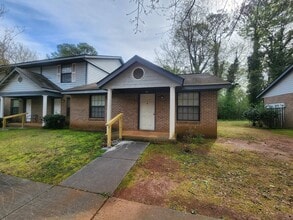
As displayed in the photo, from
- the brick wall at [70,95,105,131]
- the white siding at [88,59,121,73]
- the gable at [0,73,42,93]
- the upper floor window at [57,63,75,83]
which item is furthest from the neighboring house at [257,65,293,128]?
the gable at [0,73,42,93]

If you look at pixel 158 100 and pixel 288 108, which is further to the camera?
pixel 288 108

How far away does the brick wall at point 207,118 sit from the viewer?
32.2ft

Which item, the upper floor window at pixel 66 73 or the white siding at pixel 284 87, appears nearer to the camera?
the white siding at pixel 284 87

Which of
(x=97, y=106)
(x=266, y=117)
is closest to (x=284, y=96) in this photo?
(x=266, y=117)

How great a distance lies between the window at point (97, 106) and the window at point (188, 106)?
5253 millimetres

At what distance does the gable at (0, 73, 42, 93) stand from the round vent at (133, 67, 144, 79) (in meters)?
9.54

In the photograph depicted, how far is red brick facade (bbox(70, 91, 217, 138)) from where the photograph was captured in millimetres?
9875

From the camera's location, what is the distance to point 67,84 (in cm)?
1683

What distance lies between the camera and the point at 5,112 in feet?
61.8

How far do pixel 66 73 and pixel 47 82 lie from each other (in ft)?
6.03

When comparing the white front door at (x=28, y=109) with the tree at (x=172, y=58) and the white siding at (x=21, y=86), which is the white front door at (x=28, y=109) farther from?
the tree at (x=172, y=58)

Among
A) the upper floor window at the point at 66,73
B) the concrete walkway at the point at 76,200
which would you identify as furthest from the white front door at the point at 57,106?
the concrete walkway at the point at 76,200

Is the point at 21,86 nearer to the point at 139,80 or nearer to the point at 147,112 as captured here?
the point at 147,112

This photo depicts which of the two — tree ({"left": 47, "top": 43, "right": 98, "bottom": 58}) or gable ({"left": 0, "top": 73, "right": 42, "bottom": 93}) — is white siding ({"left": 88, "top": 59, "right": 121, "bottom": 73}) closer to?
gable ({"left": 0, "top": 73, "right": 42, "bottom": 93})
